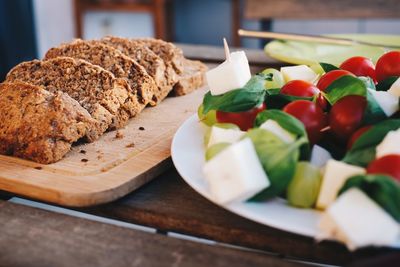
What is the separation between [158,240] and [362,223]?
343mm

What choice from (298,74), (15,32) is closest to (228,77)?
(298,74)

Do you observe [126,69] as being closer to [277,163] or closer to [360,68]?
[360,68]

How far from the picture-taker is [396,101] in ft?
3.51

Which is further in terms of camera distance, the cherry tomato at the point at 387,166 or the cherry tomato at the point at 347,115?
the cherry tomato at the point at 347,115

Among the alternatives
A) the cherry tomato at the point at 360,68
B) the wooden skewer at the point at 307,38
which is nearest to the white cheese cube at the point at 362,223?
the cherry tomato at the point at 360,68

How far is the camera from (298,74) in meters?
1.35

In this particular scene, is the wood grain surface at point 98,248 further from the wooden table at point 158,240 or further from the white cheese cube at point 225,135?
the white cheese cube at point 225,135

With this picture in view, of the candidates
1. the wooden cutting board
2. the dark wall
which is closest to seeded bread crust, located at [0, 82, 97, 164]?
the wooden cutting board

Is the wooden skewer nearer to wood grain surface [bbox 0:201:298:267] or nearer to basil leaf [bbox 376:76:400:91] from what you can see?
basil leaf [bbox 376:76:400:91]

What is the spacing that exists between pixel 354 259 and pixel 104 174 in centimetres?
55

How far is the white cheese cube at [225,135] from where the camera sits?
3.38ft

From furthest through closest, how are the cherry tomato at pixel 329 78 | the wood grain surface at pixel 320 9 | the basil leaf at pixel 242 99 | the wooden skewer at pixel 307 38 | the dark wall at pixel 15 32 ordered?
the dark wall at pixel 15 32 → the wood grain surface at pixel 320 9 → the wooden skewer at pixel 307 38 → the cherry tomato at pixel 329 78 → the basil leaf at pixel 242 99

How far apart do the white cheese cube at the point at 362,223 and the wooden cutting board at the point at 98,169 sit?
49 cm

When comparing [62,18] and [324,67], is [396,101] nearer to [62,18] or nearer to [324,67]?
[324,67]
